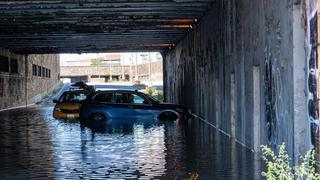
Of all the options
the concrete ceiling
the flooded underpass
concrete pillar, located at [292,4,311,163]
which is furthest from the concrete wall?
concrete pillar, located at [292,4,311,163]

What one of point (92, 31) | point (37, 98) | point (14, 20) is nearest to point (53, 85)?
point (37, 98)

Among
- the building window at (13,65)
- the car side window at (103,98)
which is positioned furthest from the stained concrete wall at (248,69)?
the building window at (13,65)

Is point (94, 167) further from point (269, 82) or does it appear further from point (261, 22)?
point (261, 22)

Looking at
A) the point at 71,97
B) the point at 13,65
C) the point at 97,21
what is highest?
the point at 97,21

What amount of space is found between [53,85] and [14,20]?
4186 centimetres

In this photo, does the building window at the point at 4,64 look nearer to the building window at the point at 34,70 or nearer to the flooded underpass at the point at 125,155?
the building window at the point at 34,70

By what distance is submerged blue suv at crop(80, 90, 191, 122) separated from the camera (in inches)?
930

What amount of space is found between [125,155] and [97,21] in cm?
1338

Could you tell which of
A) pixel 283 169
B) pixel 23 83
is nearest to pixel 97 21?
pixel 283 169

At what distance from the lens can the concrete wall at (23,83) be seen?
3925cm

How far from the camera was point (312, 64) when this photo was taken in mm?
8719

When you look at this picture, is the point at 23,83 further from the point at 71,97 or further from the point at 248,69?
the point at 248,69

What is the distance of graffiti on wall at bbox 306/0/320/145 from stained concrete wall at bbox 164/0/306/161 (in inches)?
22.4

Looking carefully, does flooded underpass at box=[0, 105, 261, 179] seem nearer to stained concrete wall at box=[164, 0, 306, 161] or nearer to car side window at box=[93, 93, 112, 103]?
stained concrete wall at box=[164, 0, 306, 161]
